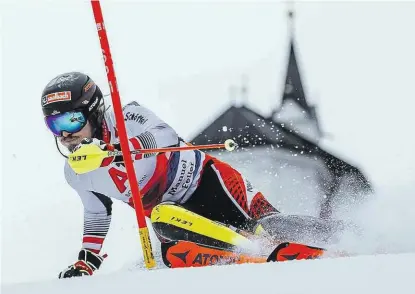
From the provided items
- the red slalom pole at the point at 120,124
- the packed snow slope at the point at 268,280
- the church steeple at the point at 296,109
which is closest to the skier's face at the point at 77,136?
the red slalom pole at the point at 120,124

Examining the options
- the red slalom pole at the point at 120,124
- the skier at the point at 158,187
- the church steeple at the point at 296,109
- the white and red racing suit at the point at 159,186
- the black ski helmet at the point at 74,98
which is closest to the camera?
the red slalom pole at the point at 120,124

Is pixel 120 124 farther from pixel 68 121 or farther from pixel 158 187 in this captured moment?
pixel 158 187

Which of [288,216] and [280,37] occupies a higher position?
[280,37]

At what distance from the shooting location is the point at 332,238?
10.6 ft

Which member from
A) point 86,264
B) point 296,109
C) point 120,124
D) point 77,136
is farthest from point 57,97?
point 296,109

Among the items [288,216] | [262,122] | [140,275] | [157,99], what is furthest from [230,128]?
[140,275]

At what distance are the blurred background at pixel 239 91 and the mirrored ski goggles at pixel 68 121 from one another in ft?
2.98

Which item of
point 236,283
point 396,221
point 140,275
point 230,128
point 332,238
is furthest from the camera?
point 230,128

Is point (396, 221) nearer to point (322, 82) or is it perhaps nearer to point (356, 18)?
point (322, 82)

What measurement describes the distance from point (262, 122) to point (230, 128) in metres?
0.19

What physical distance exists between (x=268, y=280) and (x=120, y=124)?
1.23 meters

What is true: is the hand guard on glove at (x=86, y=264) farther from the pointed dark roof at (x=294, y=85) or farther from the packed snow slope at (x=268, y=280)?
the pointed dark roof at (x=294, y=85)

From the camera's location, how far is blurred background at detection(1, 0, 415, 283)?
4.04 metres

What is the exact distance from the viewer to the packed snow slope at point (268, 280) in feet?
5.70
